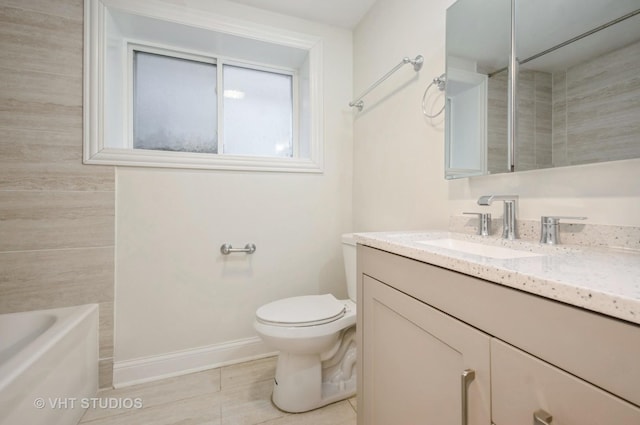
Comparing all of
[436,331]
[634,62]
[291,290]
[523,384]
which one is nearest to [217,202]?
[291,290]

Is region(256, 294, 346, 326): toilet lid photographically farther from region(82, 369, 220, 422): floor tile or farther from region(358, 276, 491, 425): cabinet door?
region(82, 369, 220, 422): floor tile

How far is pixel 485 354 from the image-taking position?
0.54 metres

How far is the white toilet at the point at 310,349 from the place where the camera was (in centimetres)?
126

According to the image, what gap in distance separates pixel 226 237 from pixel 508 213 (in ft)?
4.86

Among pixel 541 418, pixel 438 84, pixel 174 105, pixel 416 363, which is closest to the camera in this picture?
pixel 541 418

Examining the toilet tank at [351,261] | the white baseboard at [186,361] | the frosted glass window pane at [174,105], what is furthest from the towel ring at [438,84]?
the white baseboard at [186,361]

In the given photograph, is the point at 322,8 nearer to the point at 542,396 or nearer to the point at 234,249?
the point at 234,249

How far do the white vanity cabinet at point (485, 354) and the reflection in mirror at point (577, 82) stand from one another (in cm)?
56

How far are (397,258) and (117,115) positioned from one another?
6.02 feet

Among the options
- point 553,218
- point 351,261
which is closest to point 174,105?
point 351,261

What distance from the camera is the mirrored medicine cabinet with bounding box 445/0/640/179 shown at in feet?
2.35

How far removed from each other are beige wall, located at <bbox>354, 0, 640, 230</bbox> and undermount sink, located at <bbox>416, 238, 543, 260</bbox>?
0.16 meters

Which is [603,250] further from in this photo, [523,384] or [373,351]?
[373,351]

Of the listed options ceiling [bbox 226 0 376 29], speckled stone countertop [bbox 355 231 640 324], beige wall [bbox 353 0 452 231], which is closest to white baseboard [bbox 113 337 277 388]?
beige wall [bbox 353 0 452 231]
